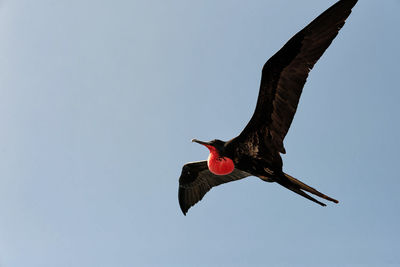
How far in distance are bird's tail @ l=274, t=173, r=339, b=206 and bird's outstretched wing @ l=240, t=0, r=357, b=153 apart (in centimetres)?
47

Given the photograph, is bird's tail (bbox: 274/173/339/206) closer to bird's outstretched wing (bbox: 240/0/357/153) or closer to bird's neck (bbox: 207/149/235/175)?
bird's outstretched wing (bbox: 240/0/357/153)

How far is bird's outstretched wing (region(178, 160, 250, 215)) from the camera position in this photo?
6543mm

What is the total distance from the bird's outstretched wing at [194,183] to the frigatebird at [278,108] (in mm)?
1386

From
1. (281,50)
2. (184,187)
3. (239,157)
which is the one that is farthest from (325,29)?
(184,187)

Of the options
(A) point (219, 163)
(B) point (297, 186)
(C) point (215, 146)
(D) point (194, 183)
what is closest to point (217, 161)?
(A) point (219, 163)

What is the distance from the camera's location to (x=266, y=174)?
5.09m

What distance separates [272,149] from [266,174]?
437 millimetres

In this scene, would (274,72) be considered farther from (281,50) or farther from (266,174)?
(266,174)

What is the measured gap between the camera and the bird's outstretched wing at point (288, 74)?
3938 mm

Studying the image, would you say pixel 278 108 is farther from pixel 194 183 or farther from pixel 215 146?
pixel 194 183

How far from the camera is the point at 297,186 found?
15.4 ft

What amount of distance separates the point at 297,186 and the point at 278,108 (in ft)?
3.88

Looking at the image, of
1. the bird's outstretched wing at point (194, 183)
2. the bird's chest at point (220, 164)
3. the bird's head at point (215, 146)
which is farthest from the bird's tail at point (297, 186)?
the bird's outstretched wing at point (194, 183)

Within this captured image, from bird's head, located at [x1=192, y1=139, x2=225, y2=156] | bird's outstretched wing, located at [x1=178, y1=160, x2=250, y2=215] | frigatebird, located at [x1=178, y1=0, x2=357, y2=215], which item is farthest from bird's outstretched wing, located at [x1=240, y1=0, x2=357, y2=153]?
bird's outstretched wing, located at [x1=178, y1=160, x2=250, y2=215]
